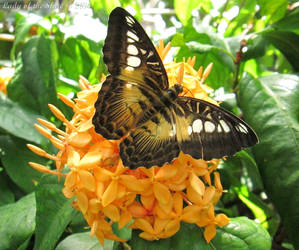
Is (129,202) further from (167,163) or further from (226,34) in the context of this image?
(226,34)

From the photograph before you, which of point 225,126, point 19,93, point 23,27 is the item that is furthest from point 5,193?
point 225,126

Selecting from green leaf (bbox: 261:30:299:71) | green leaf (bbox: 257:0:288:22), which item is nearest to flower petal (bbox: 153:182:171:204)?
green leaf (bbox: 261:30:299:71)

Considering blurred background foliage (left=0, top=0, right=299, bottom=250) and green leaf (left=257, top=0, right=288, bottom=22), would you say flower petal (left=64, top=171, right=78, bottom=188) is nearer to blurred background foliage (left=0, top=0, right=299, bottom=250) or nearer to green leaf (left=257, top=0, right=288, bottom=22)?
blurred background foliage (left=0, top=0, right=299, bottom=250)

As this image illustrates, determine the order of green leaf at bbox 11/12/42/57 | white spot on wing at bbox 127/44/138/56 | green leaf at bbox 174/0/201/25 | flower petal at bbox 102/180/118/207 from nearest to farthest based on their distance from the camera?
1. flower petal at bbox 102/180/118/207
2. white spot on wing at bbox 127/44/138/56
3. green leaf at bbox 174/0/201/25
4. green leaf at bbox 11/12/42/57

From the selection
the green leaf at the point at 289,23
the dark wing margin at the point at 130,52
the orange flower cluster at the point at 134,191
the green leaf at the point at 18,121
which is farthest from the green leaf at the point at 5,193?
the green leaf at the point at 289,23

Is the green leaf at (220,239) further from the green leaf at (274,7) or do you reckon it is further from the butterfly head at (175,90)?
the green leaf at (274,7)
